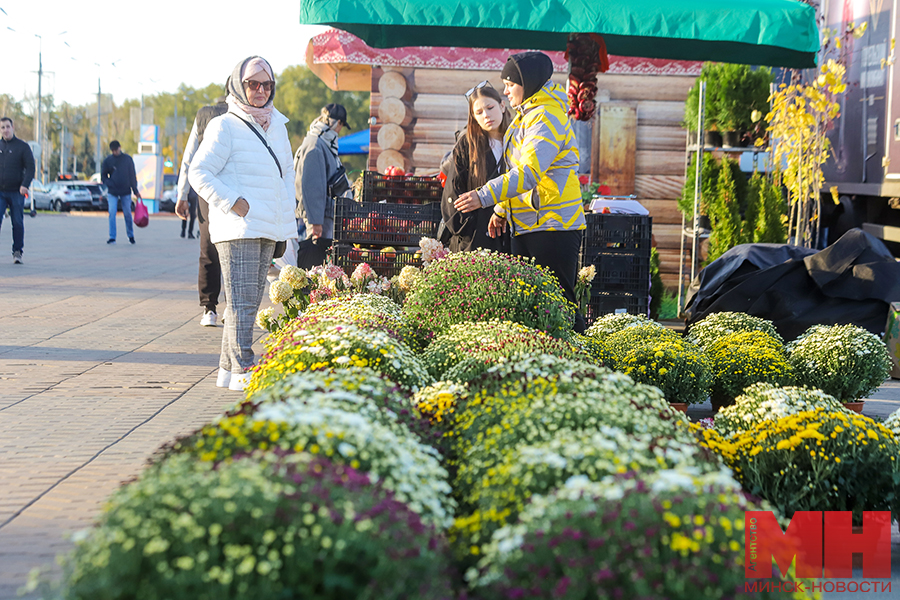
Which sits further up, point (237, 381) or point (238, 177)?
point (238, 177)

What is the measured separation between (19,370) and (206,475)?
192 inches

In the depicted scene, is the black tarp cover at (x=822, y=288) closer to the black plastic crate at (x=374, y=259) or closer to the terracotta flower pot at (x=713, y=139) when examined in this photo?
the terracotta flower pot at (x=713, y=139)

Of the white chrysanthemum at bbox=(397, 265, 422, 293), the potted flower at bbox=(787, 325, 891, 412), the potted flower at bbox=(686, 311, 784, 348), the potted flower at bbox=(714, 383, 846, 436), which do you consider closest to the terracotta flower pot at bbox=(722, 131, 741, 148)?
the potted flower at bbox=(686, 311, 784, 348)

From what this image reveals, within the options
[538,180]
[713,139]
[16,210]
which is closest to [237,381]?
[538,180]

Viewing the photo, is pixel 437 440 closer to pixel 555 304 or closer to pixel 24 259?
pixel 555 304

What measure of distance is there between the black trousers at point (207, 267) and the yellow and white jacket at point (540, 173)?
3.49m

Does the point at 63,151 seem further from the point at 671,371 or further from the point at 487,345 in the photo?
the point at 487,345

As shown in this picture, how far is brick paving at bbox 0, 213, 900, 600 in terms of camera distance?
3.48 meters

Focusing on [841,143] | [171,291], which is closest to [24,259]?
[171,291]

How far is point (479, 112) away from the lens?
5883mm

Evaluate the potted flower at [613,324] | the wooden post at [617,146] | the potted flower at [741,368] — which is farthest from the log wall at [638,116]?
the potted flower at [741,368]

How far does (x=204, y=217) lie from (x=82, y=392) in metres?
2.92

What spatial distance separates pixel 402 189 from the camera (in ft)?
25.1

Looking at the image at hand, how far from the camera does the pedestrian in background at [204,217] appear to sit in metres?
7.45
